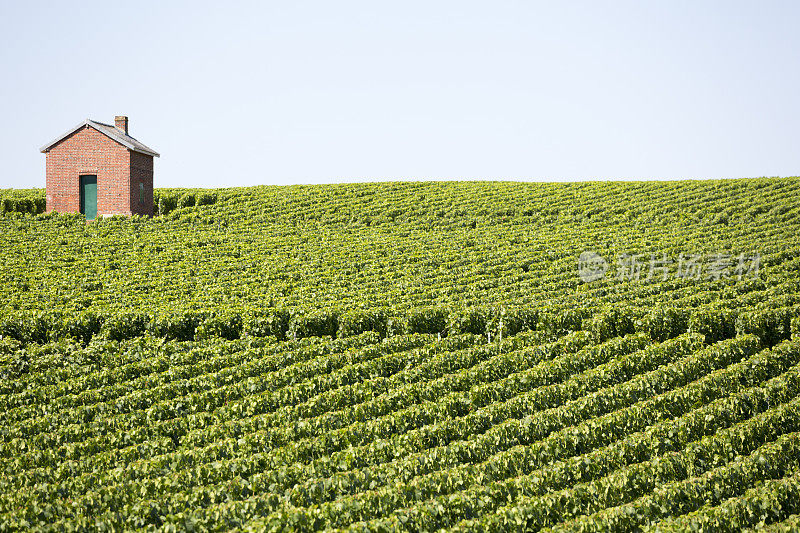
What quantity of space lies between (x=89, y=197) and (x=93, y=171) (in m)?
1.65

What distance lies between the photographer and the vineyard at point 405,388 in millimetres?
9617

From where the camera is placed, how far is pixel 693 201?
124 ft

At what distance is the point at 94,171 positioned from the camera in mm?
37000

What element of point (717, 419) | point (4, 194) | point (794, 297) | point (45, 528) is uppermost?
point (4, 194)

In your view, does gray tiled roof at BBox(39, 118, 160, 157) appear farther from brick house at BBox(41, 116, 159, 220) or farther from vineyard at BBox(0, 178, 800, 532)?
vineyard at BBox(0, 178, 800, 532)

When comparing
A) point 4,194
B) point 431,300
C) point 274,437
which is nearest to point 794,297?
point 431,300

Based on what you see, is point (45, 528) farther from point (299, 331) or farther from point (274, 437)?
point (299, 331)

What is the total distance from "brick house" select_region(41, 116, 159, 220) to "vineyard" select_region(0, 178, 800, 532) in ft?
30.3

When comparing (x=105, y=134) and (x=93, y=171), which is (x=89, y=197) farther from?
(x=105, y=134)

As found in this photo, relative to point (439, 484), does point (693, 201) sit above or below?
above

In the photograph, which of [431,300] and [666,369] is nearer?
[666,369]

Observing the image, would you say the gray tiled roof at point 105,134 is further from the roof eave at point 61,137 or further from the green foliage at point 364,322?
the green foliage at point 364,322

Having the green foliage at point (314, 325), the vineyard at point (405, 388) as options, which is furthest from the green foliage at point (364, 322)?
the green foliage at point (314, 325)

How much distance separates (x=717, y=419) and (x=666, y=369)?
82.0 inches
